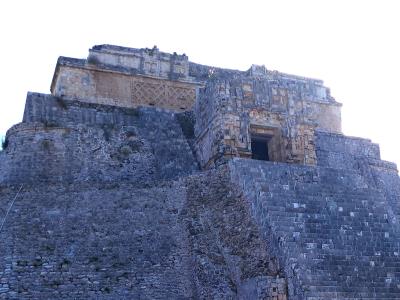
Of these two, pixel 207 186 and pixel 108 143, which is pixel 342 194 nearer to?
pixel 207 186

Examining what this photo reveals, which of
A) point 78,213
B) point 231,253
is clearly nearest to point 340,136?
point 231,253

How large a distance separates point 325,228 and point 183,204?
330 cm

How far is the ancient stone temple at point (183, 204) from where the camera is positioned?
11000 millimetres

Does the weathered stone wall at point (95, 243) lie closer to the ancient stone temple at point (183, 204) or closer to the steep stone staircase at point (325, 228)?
the ancient stone temple at point (183, 204)

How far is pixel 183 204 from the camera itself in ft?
42.9

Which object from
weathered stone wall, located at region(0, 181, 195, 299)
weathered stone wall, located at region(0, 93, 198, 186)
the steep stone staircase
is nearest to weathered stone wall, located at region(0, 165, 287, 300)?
weathered stone wall, located at region(0, 181, 195, 299)

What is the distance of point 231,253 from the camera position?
11734 mm

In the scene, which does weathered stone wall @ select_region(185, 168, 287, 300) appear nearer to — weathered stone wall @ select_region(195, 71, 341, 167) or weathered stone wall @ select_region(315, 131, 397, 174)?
weathered stone wall @ select_region(195, 71, 341, 167)

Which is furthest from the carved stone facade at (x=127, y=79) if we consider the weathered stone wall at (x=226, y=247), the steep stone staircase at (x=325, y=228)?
the steep stone staircase at (x=325, y=228)

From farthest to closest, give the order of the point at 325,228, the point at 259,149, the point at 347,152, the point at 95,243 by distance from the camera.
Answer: the point at 347,152
the point at 259,149
the point at 325,228
the point at 95,243

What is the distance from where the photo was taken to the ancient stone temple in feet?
36.1

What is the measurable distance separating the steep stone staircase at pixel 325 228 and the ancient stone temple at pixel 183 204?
0.03 m

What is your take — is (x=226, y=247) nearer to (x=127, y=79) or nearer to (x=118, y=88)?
(x=118, y=88)

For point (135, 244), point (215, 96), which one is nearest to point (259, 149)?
point (215, 96)
